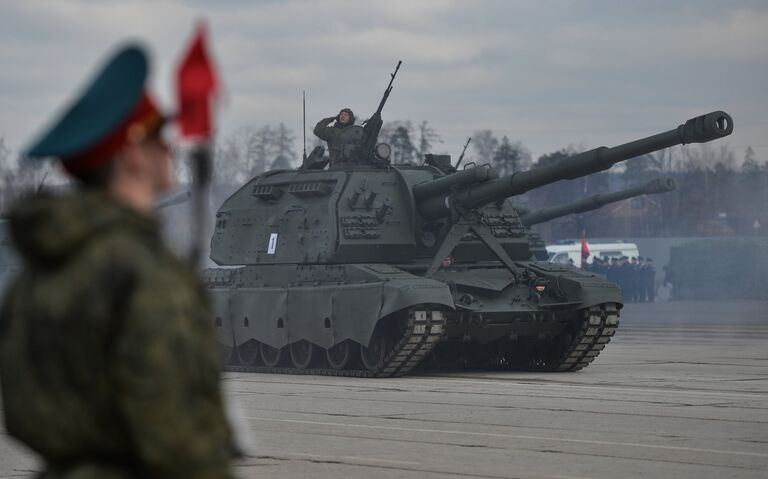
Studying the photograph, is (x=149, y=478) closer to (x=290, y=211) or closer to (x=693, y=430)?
(x=693, y=430)

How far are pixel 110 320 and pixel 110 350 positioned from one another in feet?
0.19

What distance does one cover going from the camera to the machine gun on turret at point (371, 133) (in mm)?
23359

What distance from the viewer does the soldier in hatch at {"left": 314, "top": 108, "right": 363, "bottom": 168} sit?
77.7 ft

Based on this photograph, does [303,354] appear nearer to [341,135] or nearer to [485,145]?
[341,135]

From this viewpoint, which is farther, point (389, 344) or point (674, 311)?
point (674, 311)

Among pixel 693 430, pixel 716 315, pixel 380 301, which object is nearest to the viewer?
pixel 693 430

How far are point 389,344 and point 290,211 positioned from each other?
344 cm

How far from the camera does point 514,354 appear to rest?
22578 mm

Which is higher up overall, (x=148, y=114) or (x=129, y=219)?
(x=148, y=114)

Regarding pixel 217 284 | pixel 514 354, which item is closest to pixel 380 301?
pixel 514 354

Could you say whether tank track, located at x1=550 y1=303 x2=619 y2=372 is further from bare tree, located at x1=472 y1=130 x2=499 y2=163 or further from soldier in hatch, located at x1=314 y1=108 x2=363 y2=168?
bare tree, located at x1=472 y1=130 x2=499 y2=163

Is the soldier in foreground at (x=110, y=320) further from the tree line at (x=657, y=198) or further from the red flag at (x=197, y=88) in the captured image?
the tree line at (x=657, y=198)

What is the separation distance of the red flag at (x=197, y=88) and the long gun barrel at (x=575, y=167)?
16089 mm

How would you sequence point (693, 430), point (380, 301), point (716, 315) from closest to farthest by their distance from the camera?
point (693, 430), point (380, 301), point (716, 315)
